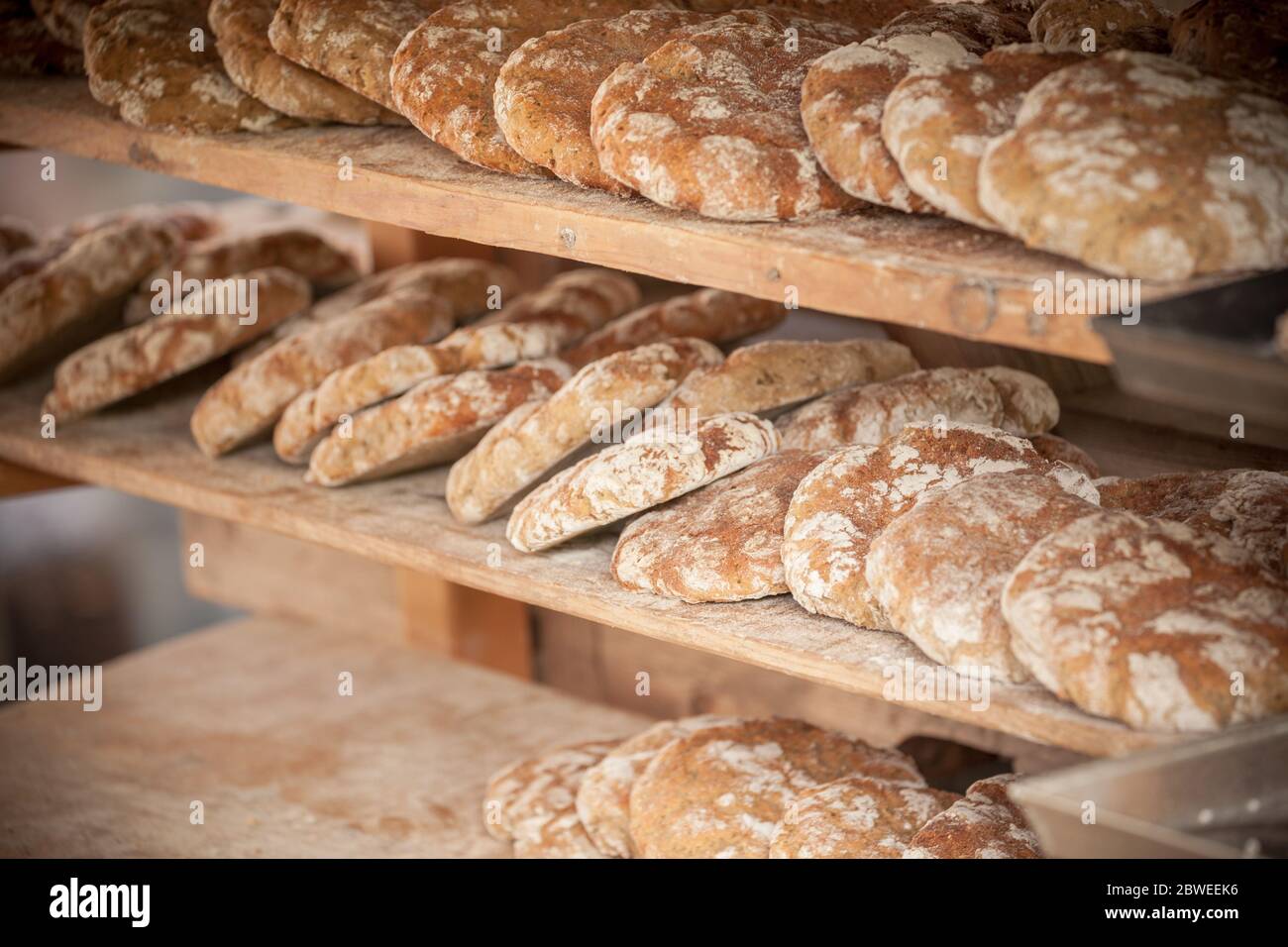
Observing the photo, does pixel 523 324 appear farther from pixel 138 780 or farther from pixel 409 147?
pixel 138 780

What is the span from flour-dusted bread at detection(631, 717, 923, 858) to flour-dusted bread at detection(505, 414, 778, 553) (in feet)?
1.50

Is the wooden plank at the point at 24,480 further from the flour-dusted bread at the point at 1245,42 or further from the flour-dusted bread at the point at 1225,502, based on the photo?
the flour-dusted bread at the point at 1245,42

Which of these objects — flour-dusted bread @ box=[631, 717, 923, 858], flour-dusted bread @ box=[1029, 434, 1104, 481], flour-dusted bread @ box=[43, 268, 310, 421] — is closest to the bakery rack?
flour-dusted bread @ box=[43, 268, 310, 421]

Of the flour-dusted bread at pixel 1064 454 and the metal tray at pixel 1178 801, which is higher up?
the flour-dusted bread at pixel 1064 454

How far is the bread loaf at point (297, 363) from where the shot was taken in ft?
8.30

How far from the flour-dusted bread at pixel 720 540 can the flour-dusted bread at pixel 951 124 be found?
49 cm

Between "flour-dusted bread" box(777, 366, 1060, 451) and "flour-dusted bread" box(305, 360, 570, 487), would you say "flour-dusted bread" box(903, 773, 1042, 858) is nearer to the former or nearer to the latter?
"flour-dusted bread" box(777, 366, 1060, 451)

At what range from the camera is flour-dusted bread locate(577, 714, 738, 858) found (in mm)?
2365

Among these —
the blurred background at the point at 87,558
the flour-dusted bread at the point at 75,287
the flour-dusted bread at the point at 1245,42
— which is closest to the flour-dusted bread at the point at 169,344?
the flour-dusted bread at the point at 75,287

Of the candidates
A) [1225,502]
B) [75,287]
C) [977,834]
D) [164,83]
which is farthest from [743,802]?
[75,287]

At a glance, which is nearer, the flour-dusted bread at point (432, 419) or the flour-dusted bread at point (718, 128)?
the flour-dusted bread at point (718, 128)

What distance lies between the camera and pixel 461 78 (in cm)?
Answer: 207

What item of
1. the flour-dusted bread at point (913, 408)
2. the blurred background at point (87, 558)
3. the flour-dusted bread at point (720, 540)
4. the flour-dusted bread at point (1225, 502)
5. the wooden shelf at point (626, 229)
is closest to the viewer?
the wooden shelf at point (626, 229)

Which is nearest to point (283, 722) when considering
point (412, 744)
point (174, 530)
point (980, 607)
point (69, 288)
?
point (412, 744)
